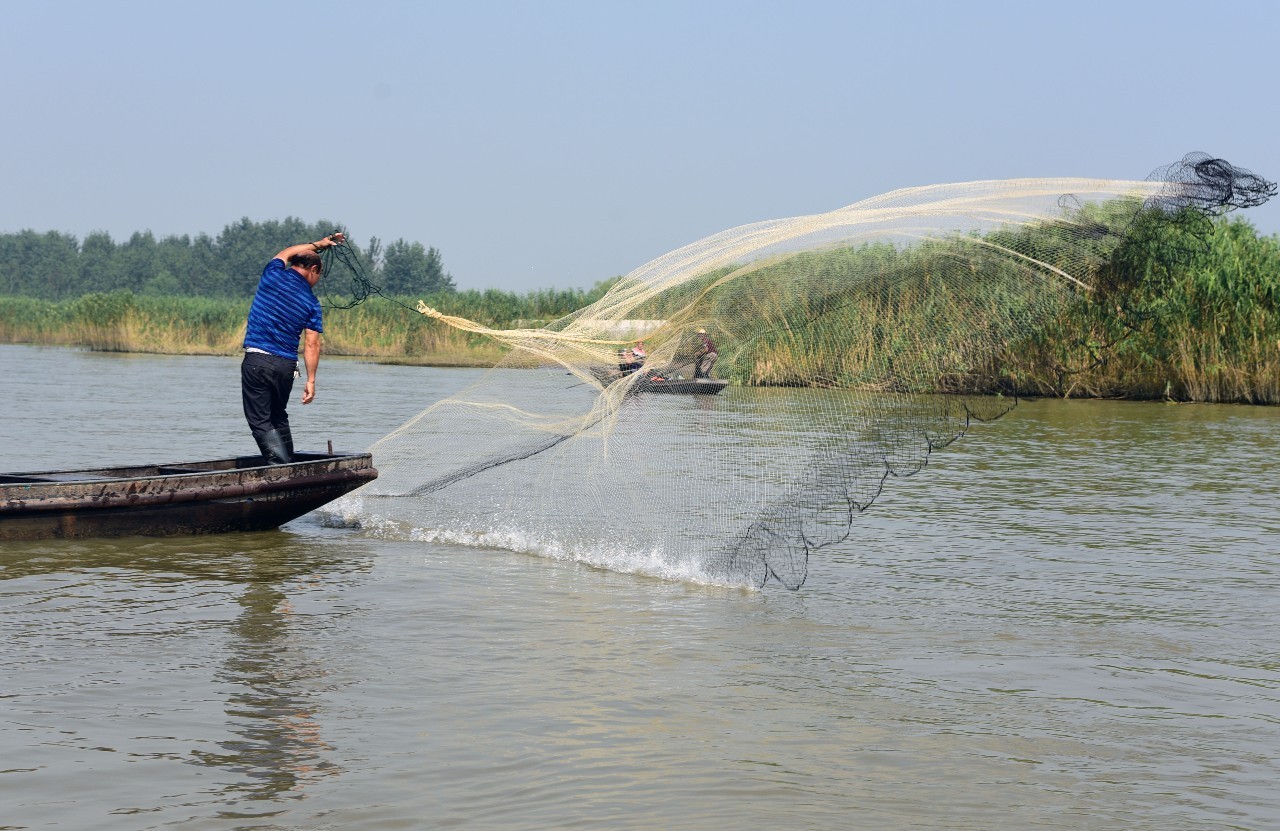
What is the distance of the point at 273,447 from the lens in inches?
408

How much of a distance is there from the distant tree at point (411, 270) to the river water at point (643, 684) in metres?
119

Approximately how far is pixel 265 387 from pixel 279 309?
1.96 feet

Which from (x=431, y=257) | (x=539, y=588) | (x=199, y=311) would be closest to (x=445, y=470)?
(x=539, y=588)

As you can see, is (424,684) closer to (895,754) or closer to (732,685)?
(732,685)

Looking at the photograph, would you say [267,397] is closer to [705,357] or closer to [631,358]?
[631,358]

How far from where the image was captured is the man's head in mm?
10023

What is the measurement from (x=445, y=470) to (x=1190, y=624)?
5964 millimetres

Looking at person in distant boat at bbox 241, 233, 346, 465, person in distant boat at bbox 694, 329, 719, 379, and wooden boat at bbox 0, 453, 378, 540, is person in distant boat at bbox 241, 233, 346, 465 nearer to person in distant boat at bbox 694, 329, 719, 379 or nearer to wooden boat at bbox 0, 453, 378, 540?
wooden boat at bbox 0, 453, 378, 540

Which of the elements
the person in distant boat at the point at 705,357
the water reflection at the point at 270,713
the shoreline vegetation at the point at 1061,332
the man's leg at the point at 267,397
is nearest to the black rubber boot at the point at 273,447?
the man's leg at the point at 267,397

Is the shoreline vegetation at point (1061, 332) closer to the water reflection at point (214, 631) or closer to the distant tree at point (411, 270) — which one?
the water reflection at point (214, 631)

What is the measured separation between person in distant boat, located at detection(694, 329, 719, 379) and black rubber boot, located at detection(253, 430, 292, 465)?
348 cm

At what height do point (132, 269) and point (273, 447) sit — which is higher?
point (132, 269)

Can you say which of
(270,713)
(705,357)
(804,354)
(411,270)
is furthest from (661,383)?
(411,270)

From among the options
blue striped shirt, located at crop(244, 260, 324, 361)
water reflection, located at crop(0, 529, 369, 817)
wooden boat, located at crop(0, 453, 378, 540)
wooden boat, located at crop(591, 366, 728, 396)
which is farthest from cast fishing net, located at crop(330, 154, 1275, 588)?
water reflection, located at crop(0, 529, 369, 817)
